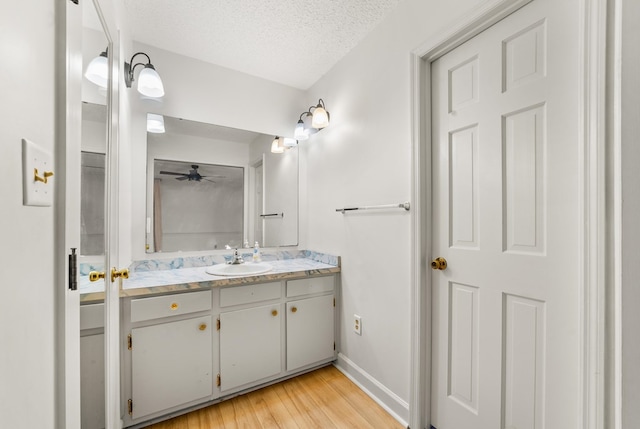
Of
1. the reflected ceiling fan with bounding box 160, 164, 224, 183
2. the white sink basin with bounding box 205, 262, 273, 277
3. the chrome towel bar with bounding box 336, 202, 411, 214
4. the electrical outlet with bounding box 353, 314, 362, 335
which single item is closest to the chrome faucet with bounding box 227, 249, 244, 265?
the white sink basin with bounding box 205, 262, 273, 277

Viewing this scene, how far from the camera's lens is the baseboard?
1.56 m

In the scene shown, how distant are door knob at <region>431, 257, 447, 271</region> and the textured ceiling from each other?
1.51 metres

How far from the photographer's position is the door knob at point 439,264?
1.42m

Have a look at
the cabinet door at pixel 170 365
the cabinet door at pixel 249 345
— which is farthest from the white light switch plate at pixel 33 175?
the cabinet door at pixel 249 345

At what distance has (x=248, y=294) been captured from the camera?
70.3 inches

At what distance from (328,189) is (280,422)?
1615 mm

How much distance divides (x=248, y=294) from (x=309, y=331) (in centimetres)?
57

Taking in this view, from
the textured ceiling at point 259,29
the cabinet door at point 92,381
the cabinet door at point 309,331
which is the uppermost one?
the textured ceiling at point 259,29

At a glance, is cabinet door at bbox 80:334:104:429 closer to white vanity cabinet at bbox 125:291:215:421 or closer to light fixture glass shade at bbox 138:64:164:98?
white vanity cabinet at bbox 125:291:215:421

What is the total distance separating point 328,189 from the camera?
2.28 meters

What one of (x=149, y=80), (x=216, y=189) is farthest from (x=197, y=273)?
(x=149, y=80)

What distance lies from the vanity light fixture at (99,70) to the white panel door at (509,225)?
4.97 ft
